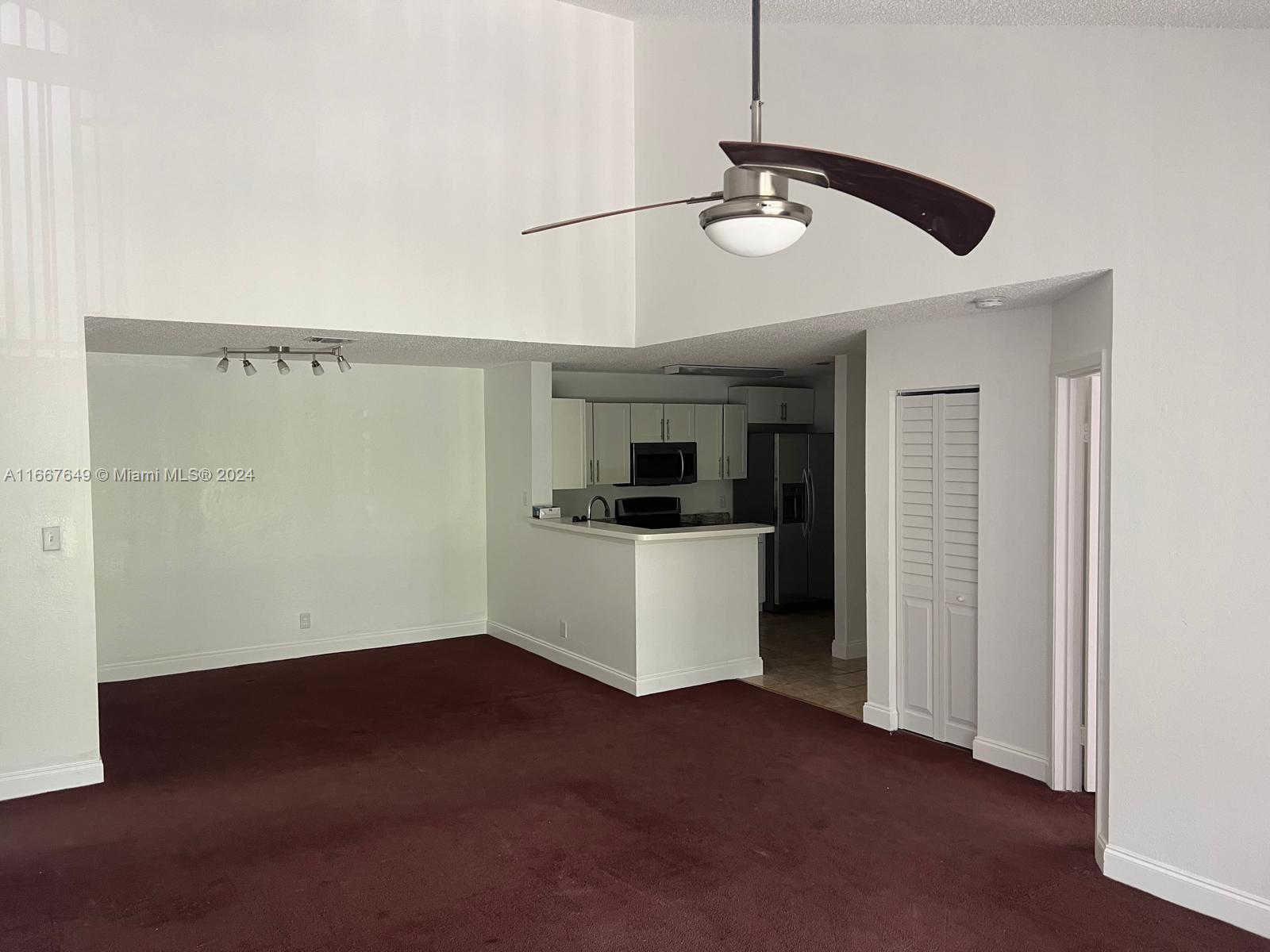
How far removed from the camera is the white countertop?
5.70m

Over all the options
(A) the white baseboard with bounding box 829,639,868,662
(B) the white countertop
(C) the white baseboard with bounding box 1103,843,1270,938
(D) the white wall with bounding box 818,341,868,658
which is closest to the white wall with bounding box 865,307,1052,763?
(C) the white baseboard with bounding box 1103,843,1270,938

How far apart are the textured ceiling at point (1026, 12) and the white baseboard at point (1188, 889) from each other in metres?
2.75

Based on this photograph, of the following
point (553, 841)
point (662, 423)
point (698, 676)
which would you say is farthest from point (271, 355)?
point (553, 841)

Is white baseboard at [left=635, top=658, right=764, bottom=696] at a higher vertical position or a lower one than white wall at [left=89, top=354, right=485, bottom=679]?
lower

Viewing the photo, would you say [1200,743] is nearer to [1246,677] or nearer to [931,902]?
[1246,677]

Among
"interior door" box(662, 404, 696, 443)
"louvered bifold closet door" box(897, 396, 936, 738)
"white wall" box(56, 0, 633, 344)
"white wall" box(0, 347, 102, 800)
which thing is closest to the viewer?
"white wall" box(0, 347, 102, 800)

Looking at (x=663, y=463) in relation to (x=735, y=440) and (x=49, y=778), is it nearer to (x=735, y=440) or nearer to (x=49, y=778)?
(x=735, y=440)

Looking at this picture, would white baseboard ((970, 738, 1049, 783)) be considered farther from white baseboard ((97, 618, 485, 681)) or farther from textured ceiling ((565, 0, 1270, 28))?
white baseboard ((97, 618, 485, 681))

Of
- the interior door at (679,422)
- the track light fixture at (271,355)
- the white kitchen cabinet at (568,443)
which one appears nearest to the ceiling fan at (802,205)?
the track light fixture at (271,355)

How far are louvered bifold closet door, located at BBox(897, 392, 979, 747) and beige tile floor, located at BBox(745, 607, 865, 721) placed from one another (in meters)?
0.59

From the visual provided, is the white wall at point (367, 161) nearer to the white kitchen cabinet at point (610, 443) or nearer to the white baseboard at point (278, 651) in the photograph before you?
the white kitchen cabinet at point (610, 443)

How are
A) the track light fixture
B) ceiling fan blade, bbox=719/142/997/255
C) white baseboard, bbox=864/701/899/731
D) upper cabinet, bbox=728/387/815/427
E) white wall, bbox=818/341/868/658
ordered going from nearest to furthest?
ceiling fan blade, bbox=719/142/997/255 → white baseboard, bbox=864/701/899/731 → the track light fixture → white wall, bbox=818/341/868/658 → upper cabinet, bbox=728/387/815/427

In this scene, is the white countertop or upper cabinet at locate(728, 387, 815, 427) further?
upper cabinet at locate(728, 387, 815, 427)

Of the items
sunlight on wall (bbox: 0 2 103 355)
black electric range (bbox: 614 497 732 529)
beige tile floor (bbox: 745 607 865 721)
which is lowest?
beige tile floor (bbox: 745 607 865 721)
